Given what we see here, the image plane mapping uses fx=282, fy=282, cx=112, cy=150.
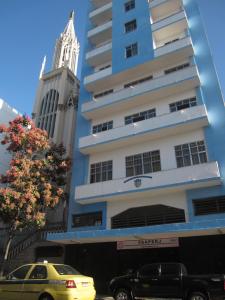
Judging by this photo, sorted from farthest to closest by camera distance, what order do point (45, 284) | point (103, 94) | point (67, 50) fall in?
point (67, 50)
point (103, 94)
point (45, 284)

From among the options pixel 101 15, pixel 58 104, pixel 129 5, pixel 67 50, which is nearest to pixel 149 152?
pixel 129 5

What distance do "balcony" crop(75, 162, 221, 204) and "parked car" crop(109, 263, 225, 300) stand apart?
6148mm

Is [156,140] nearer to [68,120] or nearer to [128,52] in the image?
[128,52]

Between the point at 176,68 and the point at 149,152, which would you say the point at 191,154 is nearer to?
the point at 149,152

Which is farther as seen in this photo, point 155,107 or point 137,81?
point 137,81

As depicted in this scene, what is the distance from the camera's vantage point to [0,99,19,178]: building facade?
28362mm

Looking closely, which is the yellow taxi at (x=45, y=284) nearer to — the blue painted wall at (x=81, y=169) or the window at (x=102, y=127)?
the blue painted wall at (x=81, y=169)

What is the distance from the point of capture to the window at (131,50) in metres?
23.6

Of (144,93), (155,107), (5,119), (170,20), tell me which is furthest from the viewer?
(5,119)

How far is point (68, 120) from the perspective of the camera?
30922 millimetres

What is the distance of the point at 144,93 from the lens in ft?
67.4

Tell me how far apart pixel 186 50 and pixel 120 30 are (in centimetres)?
753

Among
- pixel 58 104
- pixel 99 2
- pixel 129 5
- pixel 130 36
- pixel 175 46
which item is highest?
pixel 99 2

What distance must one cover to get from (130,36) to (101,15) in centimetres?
601
